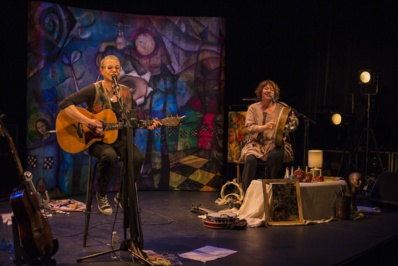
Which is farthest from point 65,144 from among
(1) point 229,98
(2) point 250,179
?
(1) point 229,98

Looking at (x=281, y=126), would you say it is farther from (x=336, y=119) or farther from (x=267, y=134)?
(x=336, y=119)

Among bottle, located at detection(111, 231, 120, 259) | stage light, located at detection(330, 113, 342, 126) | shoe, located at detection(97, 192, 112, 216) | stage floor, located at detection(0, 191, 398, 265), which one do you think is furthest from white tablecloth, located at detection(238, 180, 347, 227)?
stage light, located at detection(330, 113, 342, 126)

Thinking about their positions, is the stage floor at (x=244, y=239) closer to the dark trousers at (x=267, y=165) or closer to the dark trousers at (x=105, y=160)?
the dark trousers at (x=105, y=160)

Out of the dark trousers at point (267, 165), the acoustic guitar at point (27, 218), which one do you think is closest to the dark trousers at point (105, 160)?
the acoustic guitar at point (27, 218)

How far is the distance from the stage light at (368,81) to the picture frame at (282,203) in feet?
9.93

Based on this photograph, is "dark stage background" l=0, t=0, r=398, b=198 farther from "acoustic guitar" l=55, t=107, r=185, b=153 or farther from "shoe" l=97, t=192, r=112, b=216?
"shoe" l=97, t=192, r=112, b=216

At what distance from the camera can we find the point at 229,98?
8.51m

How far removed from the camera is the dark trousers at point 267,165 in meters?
6.16

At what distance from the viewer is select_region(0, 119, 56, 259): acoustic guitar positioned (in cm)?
344

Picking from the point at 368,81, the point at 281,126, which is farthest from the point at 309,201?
the point at 368,81

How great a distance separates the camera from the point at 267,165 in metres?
6.20

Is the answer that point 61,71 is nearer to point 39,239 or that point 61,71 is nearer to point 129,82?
point 129,82

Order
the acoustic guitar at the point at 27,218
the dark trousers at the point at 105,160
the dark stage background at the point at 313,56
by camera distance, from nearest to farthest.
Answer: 1. the acoustic guitar at the point at 27,218
2. the dark trousers at the point at 105,160
3. the dark stage background at the point at 313,56

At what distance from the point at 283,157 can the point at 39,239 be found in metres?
3.50
